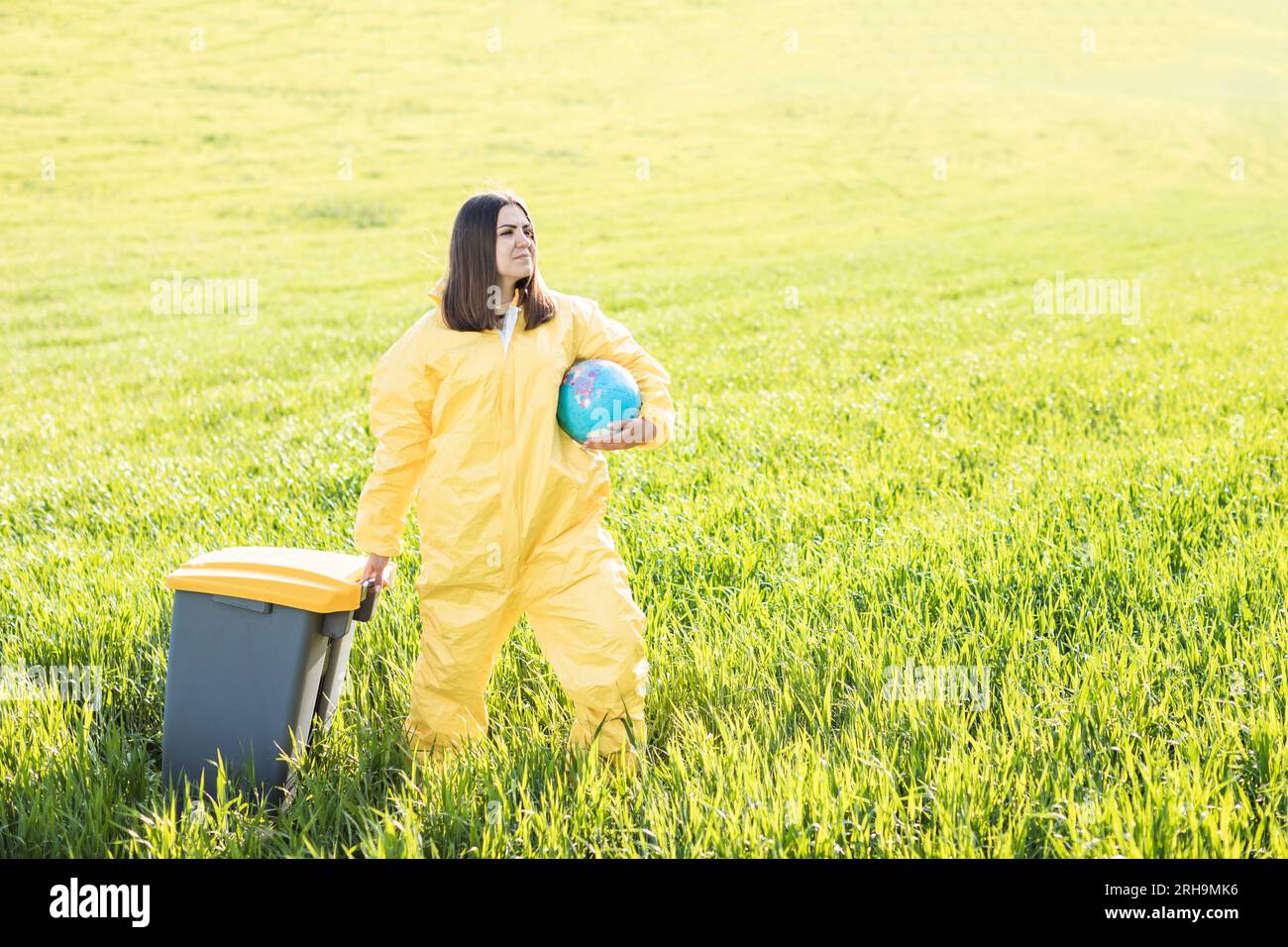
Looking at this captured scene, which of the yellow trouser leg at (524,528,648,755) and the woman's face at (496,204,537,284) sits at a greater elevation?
the woman's face at (496,204,537,284)

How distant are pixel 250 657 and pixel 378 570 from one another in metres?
0.51

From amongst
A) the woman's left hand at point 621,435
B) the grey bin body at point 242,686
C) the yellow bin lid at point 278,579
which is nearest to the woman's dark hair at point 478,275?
the woman's left hand at point 621,435

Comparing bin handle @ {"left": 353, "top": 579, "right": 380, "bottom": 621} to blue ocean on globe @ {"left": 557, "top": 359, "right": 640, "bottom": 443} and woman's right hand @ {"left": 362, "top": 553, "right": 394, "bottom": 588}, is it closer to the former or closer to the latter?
woman's right hand @ {"left": 362, "top": 553, "right": 394, "bottom": 588}

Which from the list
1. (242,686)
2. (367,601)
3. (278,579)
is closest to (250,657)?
(242,686)

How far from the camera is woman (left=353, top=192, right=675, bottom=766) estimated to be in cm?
339

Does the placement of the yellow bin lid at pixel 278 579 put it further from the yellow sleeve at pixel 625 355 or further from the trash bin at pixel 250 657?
the yellow sleeve at pixel 625 355

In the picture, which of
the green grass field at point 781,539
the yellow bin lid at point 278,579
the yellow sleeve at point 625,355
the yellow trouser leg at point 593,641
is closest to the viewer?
the green grass field at point 781,539

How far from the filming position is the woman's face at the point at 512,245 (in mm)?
3416

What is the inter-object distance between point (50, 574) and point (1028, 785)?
480cm

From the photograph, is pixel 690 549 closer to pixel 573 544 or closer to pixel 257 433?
pixel 573 544

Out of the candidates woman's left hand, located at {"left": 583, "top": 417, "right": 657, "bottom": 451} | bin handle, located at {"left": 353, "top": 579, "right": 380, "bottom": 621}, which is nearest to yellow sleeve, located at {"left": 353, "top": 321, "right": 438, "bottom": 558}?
bin handle, located at {"left": 353, "top": 579, "right": 380, "bottom": 621}

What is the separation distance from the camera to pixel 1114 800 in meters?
2.71

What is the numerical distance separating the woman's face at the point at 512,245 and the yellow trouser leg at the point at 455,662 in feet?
3.79

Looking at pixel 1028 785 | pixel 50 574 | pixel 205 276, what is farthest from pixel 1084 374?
pixel 205 276
